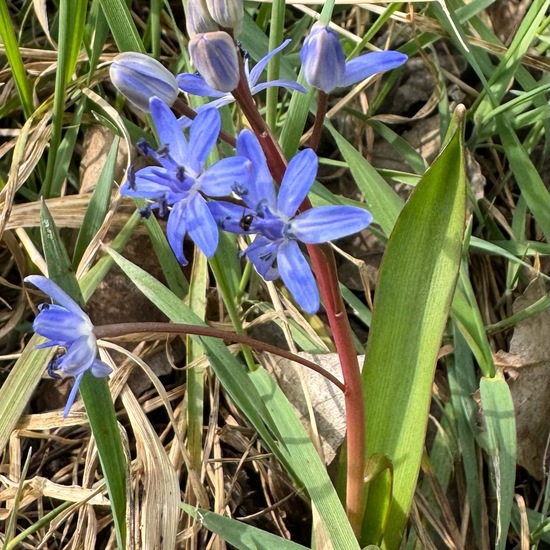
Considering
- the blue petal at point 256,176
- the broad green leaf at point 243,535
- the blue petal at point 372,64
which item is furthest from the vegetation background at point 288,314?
the blue petal at point 256,176

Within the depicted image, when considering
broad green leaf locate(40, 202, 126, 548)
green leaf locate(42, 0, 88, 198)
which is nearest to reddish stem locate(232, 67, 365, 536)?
broad green leaf locate(40, 202, 126, 548)

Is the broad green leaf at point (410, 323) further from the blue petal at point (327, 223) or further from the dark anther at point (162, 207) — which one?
the dark anther at point (162, 207)

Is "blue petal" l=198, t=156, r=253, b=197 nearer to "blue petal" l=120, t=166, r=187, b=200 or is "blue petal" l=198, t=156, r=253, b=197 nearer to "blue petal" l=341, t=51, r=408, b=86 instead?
"blue petal" l=120, t=166, r=187, b=200

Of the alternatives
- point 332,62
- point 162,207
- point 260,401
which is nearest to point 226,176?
point 162,207

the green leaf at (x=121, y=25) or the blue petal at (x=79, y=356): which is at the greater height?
the green leaf at (x=121, y=25)

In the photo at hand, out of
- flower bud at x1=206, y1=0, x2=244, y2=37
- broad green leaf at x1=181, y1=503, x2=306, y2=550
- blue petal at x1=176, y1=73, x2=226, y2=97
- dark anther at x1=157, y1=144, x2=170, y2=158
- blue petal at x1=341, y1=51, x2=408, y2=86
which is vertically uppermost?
flower bud at x1=206, y1=0, x2=244, y2=37
